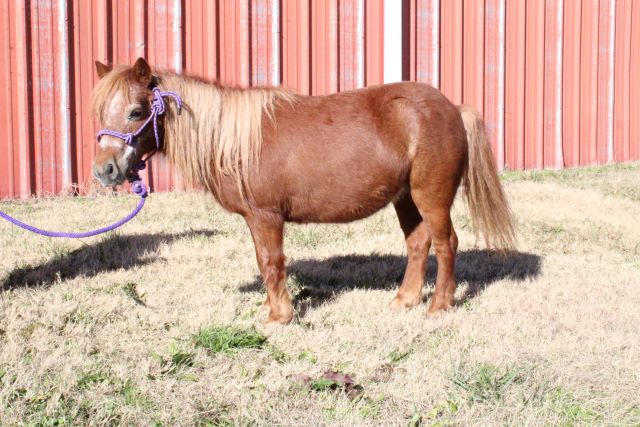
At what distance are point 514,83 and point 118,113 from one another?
904 centimetres

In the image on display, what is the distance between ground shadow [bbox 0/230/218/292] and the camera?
520cm

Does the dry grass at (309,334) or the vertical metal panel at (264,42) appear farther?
the vertical metal panel at (264,42)

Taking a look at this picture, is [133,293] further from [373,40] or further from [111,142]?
[373,40]

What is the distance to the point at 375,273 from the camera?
5730mm

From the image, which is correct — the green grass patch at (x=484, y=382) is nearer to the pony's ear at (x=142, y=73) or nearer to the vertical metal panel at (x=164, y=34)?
the pony's ear at (x=142, y=73)

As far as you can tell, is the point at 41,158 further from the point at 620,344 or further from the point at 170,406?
the point at 620,344

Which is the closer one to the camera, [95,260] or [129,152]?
[129,152]

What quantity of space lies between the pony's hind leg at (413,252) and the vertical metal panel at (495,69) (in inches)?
266

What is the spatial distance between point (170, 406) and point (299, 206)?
5.59 ft

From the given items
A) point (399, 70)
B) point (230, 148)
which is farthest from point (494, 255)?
point (399, 70)

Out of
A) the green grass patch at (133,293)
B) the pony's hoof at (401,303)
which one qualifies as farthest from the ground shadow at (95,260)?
the pony's hoof at (401,303)

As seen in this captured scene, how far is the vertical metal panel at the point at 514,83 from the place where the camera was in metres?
11.6

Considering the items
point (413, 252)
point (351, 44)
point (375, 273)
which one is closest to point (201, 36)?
point (351, 44)

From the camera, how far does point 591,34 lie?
12586 millimetres
